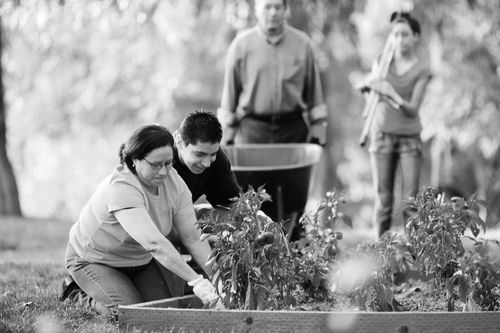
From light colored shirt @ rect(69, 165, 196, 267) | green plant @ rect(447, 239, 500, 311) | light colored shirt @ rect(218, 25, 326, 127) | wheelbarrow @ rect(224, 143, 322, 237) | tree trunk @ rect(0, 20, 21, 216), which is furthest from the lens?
tree trunk @ rect(0, 20, 21, 216)

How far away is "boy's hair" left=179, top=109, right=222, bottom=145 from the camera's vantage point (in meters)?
4.44

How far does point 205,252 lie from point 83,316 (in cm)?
63

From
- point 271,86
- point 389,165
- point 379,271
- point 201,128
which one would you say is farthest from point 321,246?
point 271,86

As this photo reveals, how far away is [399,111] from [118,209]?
2703 millimetres

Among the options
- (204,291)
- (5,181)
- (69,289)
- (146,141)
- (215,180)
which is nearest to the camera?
(204,291)

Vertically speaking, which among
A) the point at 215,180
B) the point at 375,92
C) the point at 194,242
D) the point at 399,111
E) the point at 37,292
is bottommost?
the point at 37,292

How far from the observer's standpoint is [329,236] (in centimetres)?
476

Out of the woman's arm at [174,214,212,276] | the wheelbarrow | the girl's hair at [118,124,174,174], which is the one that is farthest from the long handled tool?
the girl's hair at [118,124,174,174]

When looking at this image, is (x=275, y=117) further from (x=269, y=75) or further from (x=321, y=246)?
(x=321, y=246)

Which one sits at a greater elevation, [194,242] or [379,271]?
[194,242]

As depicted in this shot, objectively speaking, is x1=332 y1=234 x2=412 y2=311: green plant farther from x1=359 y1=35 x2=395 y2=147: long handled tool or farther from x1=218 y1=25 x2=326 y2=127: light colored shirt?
x1=218 y1=25 x2=326 y2=127: light colored shirt

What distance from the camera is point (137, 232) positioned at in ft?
13.3

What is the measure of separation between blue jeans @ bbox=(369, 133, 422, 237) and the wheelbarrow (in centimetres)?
45

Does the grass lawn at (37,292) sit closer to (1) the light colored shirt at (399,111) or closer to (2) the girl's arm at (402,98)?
(1) the light colored shirt at (399,111)
